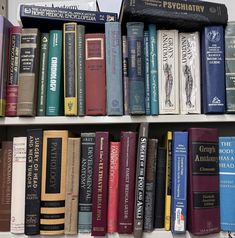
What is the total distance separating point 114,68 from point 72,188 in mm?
353

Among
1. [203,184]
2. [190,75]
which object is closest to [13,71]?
[190,75]

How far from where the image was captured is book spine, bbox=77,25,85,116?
3.21 feet

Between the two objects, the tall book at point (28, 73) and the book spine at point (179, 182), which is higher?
the tall book at point (28, 73)

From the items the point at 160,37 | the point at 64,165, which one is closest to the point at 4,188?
the point at 64,165

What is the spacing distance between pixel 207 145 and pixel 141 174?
0.66 feet

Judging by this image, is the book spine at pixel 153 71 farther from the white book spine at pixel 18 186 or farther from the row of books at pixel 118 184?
the white book spine at pixel 18 186

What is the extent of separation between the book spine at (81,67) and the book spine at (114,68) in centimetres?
7

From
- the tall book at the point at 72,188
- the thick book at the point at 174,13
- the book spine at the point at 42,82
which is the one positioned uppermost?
the thick book at the point at 174,13

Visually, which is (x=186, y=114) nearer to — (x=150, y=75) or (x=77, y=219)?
(x=150, y=75)

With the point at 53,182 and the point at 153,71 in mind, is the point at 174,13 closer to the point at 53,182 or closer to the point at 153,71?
the point at 153,71

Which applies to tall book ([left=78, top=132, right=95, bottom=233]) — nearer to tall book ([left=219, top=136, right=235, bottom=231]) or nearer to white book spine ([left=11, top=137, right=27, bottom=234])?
white book spine ([left=11, top=137, right=27, bottom=234])

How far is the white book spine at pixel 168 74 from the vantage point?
3.23 ft

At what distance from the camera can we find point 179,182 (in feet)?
3.11

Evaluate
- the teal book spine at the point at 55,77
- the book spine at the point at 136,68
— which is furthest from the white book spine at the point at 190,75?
the teal book spine at the point at 55,77
